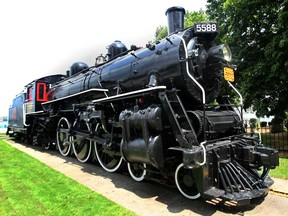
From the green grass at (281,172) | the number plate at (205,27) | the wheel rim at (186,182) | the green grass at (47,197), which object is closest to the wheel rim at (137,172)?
the wheel rim at (186,182)

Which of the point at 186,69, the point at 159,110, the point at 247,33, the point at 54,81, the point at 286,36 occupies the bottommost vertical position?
the point at 159,110

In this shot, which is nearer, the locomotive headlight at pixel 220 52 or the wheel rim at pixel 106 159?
the locomotive headlight at pixel 220 52

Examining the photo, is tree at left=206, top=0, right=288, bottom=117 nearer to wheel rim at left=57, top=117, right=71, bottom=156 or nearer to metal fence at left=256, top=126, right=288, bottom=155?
metal fence at left=256, top=126, right=288, bottom=155

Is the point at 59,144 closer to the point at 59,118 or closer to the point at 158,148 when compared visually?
the point at 59,118

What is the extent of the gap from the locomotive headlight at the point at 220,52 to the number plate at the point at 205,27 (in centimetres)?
34

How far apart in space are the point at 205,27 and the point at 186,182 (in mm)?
2859

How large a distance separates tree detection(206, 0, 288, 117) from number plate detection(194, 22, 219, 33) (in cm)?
438

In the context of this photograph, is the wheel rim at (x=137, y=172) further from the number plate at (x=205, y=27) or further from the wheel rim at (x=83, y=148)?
the number plate at (x=205, y=27)

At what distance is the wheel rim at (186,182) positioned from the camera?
14.0ft

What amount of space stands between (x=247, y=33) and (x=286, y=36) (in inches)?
118

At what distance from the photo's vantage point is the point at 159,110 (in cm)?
433

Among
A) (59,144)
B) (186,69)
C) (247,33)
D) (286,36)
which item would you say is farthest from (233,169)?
(247,33)

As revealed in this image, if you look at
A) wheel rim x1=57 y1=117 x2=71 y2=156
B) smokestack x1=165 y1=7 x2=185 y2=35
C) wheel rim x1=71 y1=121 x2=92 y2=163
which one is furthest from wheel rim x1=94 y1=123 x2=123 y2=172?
smokestack x1=165 y1=7 x2=185 y2=35

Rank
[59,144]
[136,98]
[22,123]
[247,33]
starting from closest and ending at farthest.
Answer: [136,98], [59,144], [247,33], [22,123]
